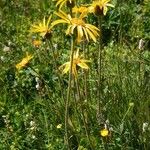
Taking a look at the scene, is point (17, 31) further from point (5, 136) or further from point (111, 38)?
point (5, 136)

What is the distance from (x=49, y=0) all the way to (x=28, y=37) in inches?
23.1

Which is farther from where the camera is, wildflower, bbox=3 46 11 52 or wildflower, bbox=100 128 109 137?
wildflower, bbox=3 46 11 52

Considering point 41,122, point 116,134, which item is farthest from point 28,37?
point 116,134

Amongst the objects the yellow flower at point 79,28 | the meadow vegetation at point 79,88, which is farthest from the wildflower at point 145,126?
the yellow flower at point 79,28

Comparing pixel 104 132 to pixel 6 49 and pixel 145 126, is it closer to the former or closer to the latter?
pixel 145 126

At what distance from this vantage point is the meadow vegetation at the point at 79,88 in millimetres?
2521

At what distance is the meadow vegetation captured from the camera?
2.52 metres

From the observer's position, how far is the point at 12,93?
3549mm

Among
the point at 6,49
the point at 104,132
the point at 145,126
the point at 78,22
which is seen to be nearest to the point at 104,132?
the point at 104,132

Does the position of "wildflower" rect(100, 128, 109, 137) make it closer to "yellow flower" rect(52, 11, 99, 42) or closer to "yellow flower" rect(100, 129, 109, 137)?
"yellow flower" rect(100, 129, 109, 137)

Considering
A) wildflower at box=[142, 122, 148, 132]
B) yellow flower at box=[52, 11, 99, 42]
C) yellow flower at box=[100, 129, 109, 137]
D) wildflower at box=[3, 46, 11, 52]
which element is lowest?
wildflower at box=[142, 122, 148, 132]

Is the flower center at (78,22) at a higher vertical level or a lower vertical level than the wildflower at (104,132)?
higher

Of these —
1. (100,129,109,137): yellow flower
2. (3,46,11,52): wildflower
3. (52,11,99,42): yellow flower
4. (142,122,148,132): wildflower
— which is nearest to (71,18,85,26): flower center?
(52,11,99,42): yellow flower

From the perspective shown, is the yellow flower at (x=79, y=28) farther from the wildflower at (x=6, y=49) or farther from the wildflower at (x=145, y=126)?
the wildflower at (x=6, y=49)
